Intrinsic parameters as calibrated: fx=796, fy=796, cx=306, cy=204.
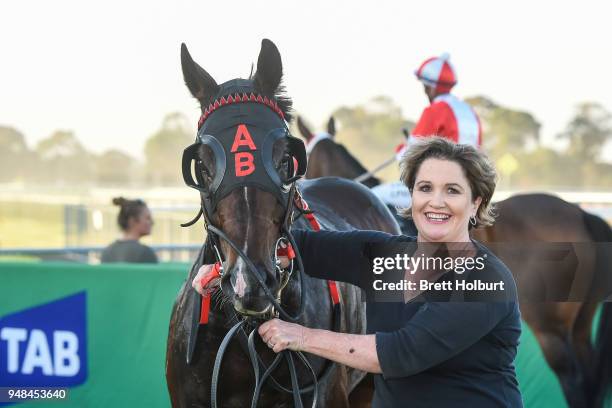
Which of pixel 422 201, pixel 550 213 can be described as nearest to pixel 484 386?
pixel 422 201

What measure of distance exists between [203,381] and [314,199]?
214 centimetres

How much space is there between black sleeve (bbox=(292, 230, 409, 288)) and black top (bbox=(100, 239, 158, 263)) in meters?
4.11

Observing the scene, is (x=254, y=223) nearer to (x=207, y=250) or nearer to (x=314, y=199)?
(x=207, y=250)

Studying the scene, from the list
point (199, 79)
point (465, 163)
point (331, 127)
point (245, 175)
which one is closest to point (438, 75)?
point (331, 127)

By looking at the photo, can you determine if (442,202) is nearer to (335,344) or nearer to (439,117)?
(335,344)

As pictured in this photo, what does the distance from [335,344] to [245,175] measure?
29.1 inches

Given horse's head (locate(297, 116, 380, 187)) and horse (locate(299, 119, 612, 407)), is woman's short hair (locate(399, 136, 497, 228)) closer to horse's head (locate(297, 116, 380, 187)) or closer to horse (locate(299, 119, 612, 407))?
horse (locate(299, 119, 612, 407))

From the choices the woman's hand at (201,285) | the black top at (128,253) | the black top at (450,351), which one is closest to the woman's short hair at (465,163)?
the black top at (450,351)

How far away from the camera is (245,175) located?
277 centimetres

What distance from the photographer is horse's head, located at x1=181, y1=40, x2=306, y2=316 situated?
2598 millimetres

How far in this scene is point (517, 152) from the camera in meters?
64.6

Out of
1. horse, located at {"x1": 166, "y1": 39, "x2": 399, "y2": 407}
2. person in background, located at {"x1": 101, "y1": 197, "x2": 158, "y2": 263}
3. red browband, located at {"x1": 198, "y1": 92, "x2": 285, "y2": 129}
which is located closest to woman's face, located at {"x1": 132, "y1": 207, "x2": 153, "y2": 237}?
person in background, located at {"x1": 101, "y1": 197, "x2": 158, "y2": 263}

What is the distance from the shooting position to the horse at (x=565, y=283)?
606 cm

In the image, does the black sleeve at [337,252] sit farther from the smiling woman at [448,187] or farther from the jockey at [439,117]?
the jockey at [439,117]
